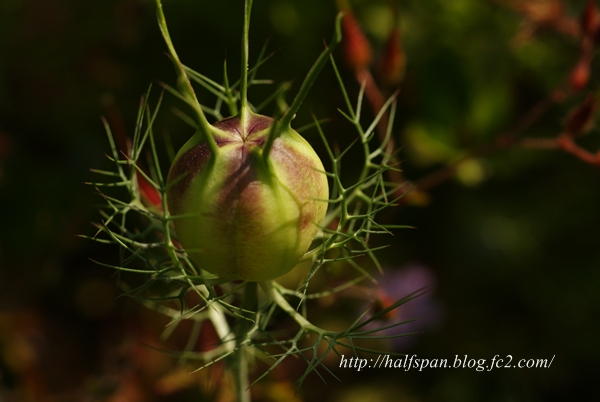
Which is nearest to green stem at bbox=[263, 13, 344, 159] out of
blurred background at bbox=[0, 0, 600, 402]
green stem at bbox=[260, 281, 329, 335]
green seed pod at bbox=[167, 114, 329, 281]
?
green seed pod at bbox=[167, 114, 329, 281]

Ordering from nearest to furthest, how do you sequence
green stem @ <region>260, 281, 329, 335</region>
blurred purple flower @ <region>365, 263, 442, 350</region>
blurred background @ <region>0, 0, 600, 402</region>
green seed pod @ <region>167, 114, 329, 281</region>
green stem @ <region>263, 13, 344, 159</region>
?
green stem @ <region>263, 13, 344, 159</region> → green seed pod @ <region>167, 114, 329, 281</region> → green stem @ <region>260, 281, 329, 335</region> → blurred purple flower @ <region>365, 263, 442, 350</region> → blurred background @ <region>0, 0, 600, 402</region>

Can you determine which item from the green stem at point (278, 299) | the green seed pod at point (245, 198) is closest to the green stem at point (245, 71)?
the green seed pod at point (245, 198)

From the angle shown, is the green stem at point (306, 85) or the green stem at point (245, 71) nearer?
the green stem at point (306, 85)

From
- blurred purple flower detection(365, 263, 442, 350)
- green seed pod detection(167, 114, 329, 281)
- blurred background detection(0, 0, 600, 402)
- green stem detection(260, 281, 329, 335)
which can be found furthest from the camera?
blurred background detection(0, 0, 600, 402)

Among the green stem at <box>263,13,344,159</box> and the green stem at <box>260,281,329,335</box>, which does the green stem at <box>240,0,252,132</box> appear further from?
the green stem at <box>260,281,329,335</box>

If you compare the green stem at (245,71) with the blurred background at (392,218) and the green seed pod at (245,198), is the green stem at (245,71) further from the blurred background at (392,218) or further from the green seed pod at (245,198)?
the blurred background at (392,218)

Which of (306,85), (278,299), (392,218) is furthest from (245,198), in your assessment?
(392,218)

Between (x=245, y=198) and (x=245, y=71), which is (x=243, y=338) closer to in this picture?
(x=245, y=198)
